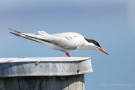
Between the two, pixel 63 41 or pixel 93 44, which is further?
pixel 93 44

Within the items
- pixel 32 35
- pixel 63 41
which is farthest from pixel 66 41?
pixel 32 35

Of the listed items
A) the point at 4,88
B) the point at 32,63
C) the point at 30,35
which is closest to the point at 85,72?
the point at 32,63

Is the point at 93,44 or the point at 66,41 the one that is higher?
the point at 93,44

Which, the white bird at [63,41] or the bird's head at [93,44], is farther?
the bird's head at [93,44]

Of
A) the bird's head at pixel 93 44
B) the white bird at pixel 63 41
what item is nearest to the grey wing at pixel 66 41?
the white bird at pixel 63 41

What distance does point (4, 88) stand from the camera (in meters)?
3.07

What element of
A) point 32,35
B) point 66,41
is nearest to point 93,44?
point 66,41

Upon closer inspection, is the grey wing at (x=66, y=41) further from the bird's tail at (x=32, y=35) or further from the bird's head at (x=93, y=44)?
the bird's head at (x=93, y=44)

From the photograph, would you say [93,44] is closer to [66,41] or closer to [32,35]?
[66,41]

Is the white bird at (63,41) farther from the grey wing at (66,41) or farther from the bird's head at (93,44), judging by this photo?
the bird's head at (93,44)

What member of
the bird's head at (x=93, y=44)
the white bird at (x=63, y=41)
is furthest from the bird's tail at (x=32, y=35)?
the bird's head at (x=93, y=44)

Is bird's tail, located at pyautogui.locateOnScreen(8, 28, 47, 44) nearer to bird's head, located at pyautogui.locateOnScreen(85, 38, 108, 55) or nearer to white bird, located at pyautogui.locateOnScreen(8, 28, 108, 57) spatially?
white bird, located at pyautogui.locateOnScreen(8, 28, 108, 57)

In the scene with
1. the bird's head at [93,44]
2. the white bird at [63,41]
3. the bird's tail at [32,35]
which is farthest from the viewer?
the bird's head at [93,44]

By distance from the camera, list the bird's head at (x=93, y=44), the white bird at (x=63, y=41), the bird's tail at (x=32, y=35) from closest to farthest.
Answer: the bird's tail at (x=32, y=35) < the white bird at (x=63, y=41) < the bird's head at (x=93, y=44)
